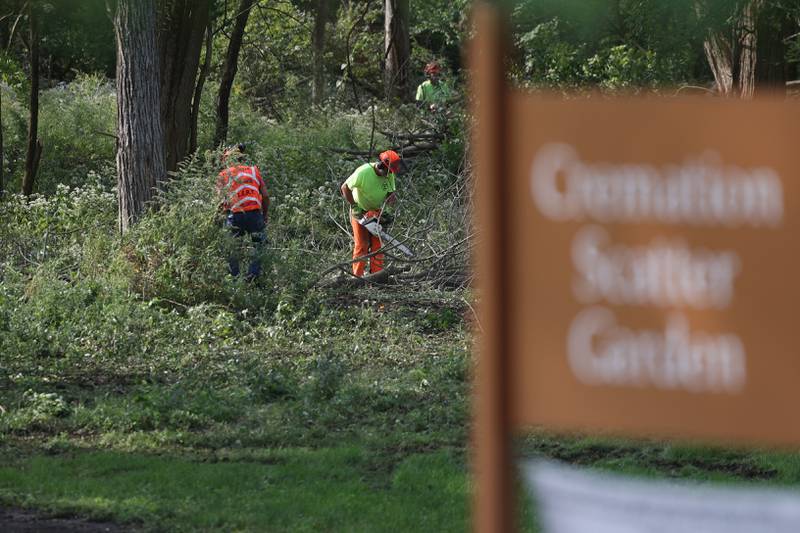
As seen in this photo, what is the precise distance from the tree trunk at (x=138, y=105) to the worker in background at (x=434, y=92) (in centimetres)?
664

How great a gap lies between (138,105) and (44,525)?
355 inches

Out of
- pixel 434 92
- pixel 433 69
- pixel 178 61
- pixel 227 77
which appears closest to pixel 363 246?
pixel 178 61

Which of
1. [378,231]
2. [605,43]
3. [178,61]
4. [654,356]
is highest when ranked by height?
[178,61]

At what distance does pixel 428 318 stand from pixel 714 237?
398 inches

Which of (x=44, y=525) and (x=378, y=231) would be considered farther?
(x=378, y=231)

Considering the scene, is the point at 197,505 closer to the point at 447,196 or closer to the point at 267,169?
the point at 447,196

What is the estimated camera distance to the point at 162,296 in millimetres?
12602

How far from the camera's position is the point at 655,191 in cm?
269

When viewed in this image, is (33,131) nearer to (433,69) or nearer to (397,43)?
(433,69)

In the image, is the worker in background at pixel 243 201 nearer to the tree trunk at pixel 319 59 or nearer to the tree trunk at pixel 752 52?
the tree trunk at pixel 752 52

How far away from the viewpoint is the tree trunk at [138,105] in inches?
574

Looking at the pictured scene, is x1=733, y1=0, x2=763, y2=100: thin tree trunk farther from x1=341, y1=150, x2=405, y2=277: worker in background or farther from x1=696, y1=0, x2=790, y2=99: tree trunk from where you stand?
x1=341, y1=150, x2=405, y2=277: worker in background

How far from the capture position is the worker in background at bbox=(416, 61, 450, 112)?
2088 cm

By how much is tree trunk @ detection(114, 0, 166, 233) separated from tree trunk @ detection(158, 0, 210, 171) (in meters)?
2.51
